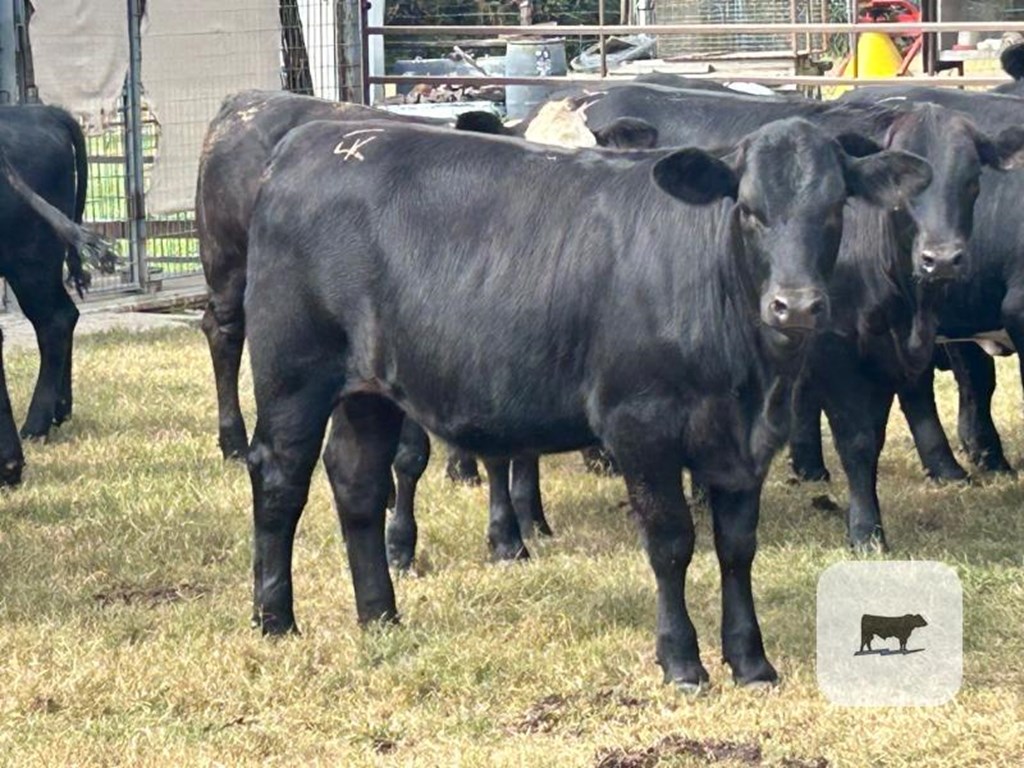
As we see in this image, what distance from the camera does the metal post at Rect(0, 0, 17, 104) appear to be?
12266 mm

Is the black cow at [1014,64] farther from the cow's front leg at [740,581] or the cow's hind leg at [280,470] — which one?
the cow's hind leg at [280,470]

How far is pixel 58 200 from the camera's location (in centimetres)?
995

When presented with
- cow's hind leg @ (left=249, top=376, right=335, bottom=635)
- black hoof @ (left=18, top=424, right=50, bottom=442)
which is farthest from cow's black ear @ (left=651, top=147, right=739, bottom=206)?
black hoof @ (left=18, top=424, right=50, bottom=442)

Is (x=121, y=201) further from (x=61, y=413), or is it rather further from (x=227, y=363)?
(x=227, y=363)

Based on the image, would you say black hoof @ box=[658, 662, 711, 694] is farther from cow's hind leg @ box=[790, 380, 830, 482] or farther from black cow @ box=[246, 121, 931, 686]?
cow's hind leg @ box=[790, 380, 830, 482]

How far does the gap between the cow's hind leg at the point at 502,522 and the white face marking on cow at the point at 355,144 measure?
5.20 ft

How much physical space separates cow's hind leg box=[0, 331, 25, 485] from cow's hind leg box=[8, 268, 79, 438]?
1.10m

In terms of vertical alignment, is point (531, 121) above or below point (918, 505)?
above

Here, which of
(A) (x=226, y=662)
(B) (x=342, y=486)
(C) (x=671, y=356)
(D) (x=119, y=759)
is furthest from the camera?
(B) (x=342, y=486)

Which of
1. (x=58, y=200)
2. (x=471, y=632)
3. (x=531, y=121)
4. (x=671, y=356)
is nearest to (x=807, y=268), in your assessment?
(x=671, y=356)

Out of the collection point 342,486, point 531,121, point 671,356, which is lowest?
point 342,486

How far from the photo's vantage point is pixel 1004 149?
7.20m

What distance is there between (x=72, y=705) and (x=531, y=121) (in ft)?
14.7

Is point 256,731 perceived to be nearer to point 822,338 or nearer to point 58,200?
point 822,338
